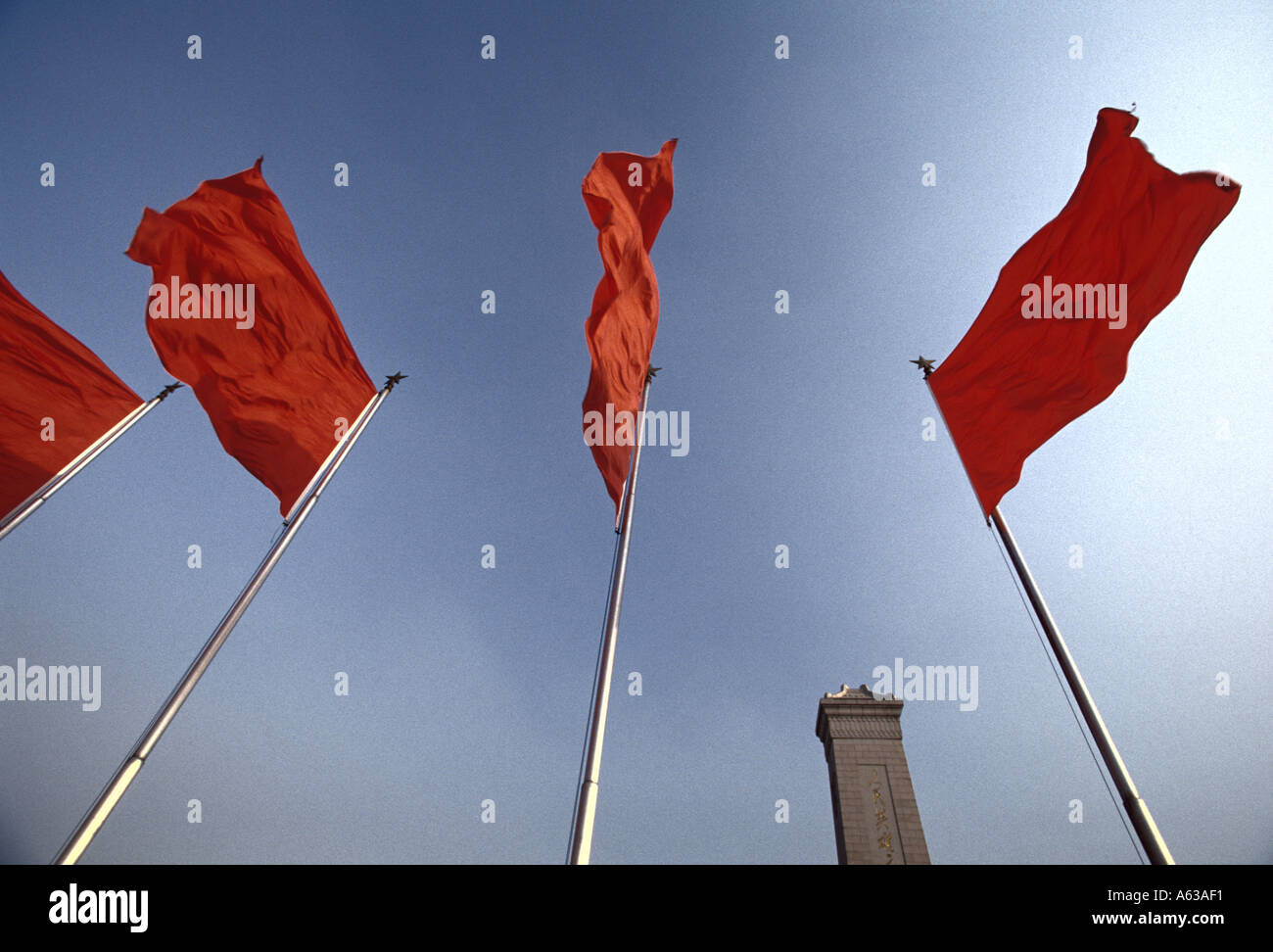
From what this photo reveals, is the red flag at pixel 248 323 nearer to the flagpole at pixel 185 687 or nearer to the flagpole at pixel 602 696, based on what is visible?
the flagpole at pixel 185 687

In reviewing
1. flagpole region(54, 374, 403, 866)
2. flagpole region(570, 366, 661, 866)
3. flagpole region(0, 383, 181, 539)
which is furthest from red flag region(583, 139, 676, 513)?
flagpole region(0, 383, 181, 539)

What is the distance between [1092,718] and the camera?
6.30 m

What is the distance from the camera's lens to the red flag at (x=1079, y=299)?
22.4ft

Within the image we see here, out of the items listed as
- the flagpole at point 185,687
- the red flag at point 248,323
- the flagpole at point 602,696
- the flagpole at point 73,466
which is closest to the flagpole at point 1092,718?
the flagpole at point 602,696

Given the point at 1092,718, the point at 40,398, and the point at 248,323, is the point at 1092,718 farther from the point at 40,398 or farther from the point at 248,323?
the point at 40,398

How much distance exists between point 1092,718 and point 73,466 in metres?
12.9

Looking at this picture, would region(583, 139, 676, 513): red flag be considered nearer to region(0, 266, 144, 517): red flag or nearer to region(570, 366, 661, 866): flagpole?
region(570, 366, 661, 866): flagpole

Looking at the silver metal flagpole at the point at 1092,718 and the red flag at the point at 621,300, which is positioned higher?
the red flag at the point at 621,300

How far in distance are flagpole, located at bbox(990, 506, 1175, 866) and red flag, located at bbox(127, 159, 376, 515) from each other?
9.17 m

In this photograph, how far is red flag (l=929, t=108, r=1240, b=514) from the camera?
6.84m
